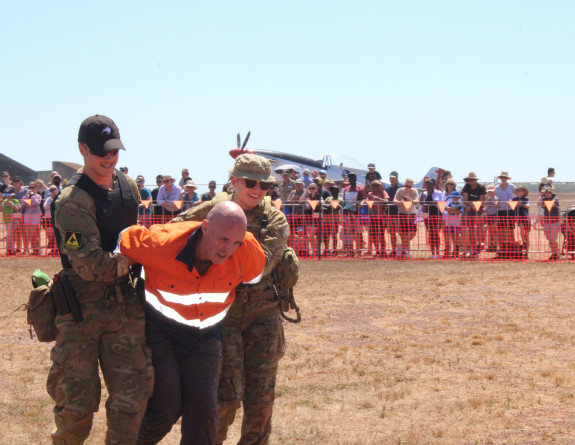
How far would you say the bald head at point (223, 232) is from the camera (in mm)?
3736

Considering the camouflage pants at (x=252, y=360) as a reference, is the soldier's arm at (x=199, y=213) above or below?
above

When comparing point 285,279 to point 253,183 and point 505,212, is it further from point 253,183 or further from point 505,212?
point 505,212

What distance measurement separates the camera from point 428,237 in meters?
15.8

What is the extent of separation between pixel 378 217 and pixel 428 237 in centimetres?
121

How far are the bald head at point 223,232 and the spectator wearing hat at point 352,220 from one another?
39.1ft

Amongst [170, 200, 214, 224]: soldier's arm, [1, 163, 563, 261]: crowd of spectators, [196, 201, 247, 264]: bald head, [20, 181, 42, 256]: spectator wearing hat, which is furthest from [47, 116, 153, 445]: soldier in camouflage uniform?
[20, 181, 42, 256]: spectator wearing hat

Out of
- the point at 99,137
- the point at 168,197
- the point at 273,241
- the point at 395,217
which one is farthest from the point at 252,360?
the point at 168,197

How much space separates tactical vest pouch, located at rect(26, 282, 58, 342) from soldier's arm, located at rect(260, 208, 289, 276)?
1227 mm

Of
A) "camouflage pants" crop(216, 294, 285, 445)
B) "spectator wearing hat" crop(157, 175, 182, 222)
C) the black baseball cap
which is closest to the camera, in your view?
the black baseball cap

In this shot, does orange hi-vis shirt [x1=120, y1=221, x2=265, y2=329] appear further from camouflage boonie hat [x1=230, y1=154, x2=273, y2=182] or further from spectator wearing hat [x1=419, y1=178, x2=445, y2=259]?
spectator wearing hat [x1=419, y1=178, x2=445, y2=259]

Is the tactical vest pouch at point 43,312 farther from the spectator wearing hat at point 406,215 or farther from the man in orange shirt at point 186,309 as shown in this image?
the spectator wearing hat at point 406,215

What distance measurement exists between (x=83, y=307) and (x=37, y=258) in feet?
44.4

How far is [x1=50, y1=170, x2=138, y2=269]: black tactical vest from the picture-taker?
3906mm

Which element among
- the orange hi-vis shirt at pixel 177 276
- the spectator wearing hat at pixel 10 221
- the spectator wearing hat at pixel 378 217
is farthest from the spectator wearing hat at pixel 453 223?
the orange hi-vis shirt at pixel 177 276
